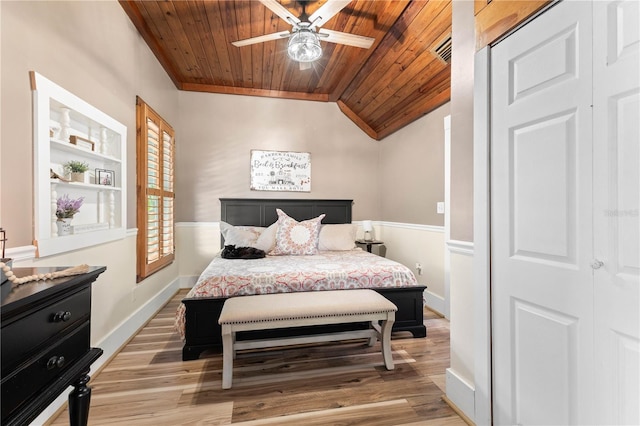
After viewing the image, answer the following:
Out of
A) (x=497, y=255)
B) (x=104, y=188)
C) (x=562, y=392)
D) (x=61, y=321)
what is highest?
(x=104, y=188)

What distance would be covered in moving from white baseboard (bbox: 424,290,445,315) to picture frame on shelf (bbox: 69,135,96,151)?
11.8 ft

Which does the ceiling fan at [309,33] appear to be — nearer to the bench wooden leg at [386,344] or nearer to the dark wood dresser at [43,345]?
the dark wood dresser at [43,345]

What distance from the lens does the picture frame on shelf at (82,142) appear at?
6.31 ft

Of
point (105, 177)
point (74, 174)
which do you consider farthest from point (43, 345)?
point (105, 177)

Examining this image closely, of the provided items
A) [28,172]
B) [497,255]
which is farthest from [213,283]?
[497,255]

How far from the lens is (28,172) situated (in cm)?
152

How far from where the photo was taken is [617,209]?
0.99 meters

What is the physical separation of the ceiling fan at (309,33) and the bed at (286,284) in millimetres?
1940

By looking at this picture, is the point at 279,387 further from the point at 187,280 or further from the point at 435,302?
the point at 187,280

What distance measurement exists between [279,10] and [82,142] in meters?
1.75

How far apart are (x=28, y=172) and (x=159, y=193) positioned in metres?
1.93

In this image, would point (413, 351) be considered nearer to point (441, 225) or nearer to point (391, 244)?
point (441, 225)

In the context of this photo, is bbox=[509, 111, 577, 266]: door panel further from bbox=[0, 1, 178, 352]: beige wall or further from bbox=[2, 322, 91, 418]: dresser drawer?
bbox=[0, 1, 178, 352]: beige wall

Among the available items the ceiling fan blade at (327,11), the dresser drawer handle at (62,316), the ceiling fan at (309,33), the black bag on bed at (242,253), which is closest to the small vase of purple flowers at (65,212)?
the dresser drawer handle at (62,316)
